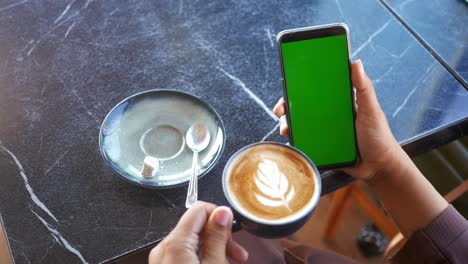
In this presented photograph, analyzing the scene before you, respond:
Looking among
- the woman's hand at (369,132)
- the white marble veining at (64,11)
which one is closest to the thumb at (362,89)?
the woman's hand at (369,132)

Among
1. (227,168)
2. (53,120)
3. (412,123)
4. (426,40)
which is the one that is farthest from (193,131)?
(426,40)

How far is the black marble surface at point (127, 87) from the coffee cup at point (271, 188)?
0.43ft

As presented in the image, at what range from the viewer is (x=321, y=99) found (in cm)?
82

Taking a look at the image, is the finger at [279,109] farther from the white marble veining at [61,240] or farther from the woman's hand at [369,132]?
the white marble veining at [61,240]

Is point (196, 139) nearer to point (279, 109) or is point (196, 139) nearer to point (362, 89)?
point (279, 109)

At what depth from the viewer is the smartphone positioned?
0.79 meters

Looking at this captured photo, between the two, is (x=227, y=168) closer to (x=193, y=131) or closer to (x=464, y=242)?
(x=193, y=131)

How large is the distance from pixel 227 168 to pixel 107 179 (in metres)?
0.26

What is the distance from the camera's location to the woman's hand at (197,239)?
2.05 feet

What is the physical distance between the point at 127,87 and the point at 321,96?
0.42m

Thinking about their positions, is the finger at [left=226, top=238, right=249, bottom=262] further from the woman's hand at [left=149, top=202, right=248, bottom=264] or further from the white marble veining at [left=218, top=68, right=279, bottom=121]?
the white marble veining at [left=218, top=68, right=279, bottom=121]

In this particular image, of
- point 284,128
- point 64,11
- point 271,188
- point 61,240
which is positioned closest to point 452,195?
point 284,128

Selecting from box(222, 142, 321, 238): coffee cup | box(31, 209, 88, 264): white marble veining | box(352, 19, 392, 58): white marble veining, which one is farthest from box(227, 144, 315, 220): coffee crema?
box(352, 19, 392, 58): white marble veining

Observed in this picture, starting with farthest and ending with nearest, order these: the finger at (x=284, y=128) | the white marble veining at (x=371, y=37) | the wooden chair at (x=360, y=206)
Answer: the wooden chair at (x=360, y=206) → the white marble veining at (x=371, y=37) → the finger at (x=284, y=128)
